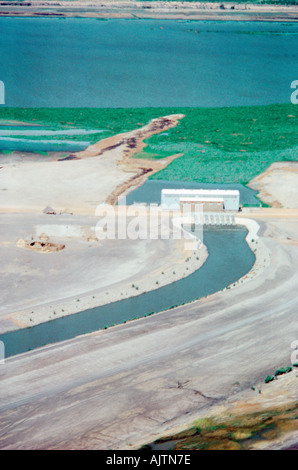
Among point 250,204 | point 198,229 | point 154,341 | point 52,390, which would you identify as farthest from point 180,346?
point 250,204

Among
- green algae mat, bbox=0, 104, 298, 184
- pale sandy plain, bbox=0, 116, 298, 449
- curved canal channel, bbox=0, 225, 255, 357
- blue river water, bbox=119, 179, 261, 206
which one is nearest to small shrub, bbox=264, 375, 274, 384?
pale sandy plain, bbox=0, 116, 298, 449

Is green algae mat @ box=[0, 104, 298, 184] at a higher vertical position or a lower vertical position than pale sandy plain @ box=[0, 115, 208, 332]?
higher

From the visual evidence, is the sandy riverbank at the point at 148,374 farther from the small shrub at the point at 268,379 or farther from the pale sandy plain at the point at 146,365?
the small shrub at the point at 268,379

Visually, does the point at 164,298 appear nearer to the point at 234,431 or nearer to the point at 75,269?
the point at 75,269

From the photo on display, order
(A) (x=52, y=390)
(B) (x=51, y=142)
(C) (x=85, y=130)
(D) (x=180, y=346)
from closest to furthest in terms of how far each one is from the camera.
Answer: (A) (x=52, y=390) < (D) (x=180, y=346) < (B) (x=51, y=142) < (C) (x=85, y=130)

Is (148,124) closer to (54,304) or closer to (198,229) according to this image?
(198,229)

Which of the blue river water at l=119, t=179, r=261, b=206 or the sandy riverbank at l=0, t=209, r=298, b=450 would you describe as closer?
the sandy riverbank at l=0, t=209, r=298, b=450

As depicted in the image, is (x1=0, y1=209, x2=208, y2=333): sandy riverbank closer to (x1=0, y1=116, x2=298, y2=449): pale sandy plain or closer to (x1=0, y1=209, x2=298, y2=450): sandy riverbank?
(x1=0, y1=116, x2=298, y2=449): pale sandy plain
